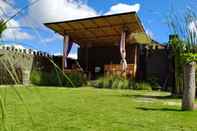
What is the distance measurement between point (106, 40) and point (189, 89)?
52.1ft

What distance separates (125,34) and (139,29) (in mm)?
801

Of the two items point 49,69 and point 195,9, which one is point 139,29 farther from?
point 195,9

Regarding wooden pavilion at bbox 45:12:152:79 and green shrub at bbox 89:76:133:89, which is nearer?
green shrub at bbox 89:76:133:89

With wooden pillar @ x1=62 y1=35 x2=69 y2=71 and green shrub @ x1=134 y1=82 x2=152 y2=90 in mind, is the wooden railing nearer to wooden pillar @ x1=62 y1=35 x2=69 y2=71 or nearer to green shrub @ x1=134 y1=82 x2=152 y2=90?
green shrub @ x1=134 y1=82 x2=152 y2=90

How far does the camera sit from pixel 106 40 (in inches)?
887

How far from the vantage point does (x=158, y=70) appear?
757 inches

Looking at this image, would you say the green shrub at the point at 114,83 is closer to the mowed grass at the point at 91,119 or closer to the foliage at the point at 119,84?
the foliage at the point at 119,84

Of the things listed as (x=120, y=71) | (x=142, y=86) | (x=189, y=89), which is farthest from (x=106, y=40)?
(x=189, y=89)

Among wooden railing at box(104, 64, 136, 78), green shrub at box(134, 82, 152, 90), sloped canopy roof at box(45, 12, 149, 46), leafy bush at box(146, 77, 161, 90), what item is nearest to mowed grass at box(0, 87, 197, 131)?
green shrub at box(134, 82, 152, 90)

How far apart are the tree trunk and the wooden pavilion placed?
10.1 m

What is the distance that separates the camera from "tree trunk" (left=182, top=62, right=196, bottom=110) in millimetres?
6508

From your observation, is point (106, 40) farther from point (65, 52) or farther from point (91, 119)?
point (91, 119)

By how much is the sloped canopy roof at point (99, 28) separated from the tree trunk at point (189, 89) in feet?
33.1

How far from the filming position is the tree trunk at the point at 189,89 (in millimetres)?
6508
